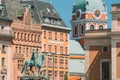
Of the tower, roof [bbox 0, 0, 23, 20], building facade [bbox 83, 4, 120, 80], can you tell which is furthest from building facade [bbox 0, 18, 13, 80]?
the tower

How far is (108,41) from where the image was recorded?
95.8 m

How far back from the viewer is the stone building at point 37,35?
112750mm

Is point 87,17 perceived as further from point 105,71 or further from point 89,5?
point 105,71

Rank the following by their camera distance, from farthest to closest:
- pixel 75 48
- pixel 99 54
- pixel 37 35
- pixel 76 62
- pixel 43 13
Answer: pixel 75 48 → pixel 76 62 → pixel 43 13 → pixel 37 35 → pixel 99 54

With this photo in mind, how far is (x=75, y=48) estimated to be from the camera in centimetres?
14975

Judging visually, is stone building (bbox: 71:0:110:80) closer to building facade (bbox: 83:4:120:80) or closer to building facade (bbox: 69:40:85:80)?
building facade (bbox: 69:40:85:80)

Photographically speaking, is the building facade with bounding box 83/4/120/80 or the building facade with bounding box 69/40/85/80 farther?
the building facade with bounding box 69/40/85/80

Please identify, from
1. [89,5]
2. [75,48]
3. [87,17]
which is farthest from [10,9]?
[89,5]

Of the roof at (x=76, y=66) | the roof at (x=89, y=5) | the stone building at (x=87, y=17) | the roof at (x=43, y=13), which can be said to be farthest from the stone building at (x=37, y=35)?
the roof at (x=89, y=5)

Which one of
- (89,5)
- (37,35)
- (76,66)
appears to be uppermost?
(89,5)

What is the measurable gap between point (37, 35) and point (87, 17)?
4866 centimetres

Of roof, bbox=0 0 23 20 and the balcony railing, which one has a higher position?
roof, bbox=0 0 23 20

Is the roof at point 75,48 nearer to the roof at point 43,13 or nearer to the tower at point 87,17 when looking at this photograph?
the tower at point 87,17

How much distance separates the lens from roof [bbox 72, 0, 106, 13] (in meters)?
170
